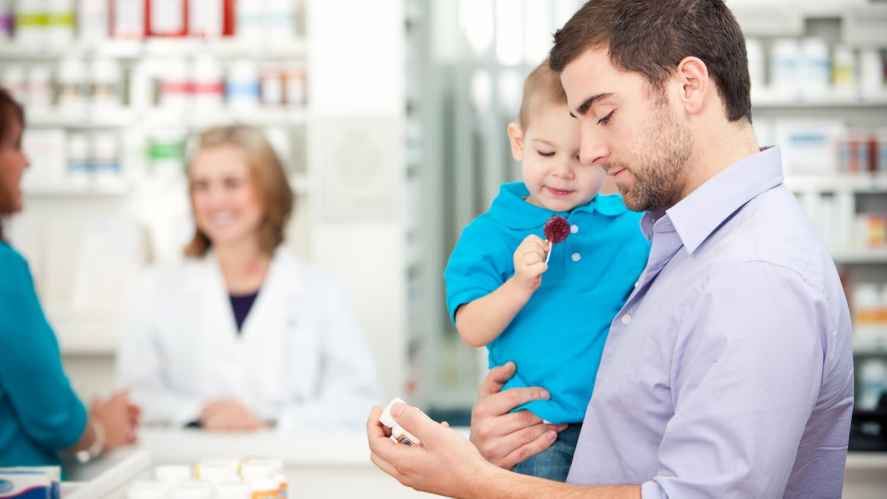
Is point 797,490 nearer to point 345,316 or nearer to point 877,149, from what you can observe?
point 345,316

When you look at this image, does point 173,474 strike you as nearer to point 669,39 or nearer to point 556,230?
point 556,230

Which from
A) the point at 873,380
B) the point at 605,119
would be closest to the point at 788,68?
the point at 873,380

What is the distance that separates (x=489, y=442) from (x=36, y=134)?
12.4 ft

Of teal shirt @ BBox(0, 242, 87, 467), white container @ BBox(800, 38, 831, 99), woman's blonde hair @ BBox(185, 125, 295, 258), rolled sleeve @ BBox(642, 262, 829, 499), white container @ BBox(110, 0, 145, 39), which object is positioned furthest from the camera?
white container @ BBox(800, 38, 831, 99)

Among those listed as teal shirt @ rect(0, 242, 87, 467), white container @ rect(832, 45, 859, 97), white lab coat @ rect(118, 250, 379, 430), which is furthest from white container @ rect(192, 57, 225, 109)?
white container @ rect(832, 45, 859, 97)

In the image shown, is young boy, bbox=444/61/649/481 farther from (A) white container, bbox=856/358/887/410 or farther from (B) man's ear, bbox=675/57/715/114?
(A) white container, bbox=856/358/887/410

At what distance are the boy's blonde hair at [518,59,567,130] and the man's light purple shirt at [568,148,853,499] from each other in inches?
11.3

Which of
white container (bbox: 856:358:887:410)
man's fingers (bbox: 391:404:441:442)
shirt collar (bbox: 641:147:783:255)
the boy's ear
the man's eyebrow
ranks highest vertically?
the man's eyebrow

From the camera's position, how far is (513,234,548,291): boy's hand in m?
1.50

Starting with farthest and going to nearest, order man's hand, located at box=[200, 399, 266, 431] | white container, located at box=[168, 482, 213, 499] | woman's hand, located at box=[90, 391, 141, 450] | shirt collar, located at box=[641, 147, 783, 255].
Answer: man's hand, located at box=[200, 399, 266, 431] < woman's hand, located at box=[90, 391, 141, 450] < white container, located at box=[168, 482, 213, 499] < shirt collar, located at box=[641, 147, 783, 255]

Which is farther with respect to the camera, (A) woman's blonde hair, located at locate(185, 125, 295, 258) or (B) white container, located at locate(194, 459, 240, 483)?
(A) woman's blonde hair, located at locate(185, 125, 295, 258)

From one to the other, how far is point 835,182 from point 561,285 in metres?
3.79

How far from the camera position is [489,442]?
1.65 m

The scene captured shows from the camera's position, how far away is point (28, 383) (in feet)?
6.38
